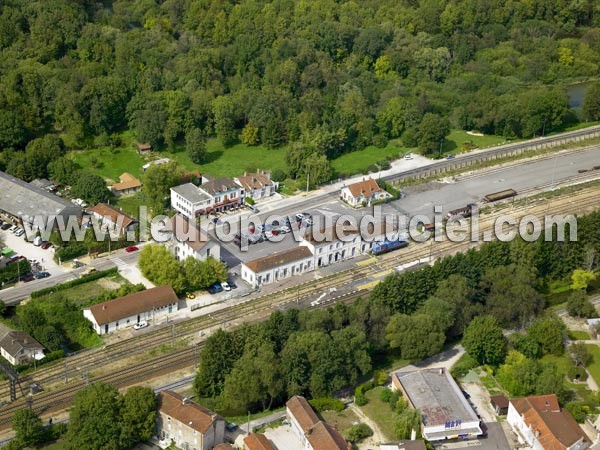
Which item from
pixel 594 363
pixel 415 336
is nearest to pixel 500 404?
pixel 415 336

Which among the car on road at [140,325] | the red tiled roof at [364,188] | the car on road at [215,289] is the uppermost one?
the red tiled roof at [364,188]

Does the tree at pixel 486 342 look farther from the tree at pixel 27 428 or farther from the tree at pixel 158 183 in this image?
the tree at pixel 158 183

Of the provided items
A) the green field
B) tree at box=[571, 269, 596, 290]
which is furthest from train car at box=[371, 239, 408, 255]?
the green field

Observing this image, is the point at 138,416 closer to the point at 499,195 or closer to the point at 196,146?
the point at 196,146

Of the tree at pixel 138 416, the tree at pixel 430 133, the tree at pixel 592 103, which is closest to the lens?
the tree at pixel 138 416

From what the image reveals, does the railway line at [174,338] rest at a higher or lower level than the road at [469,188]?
lower

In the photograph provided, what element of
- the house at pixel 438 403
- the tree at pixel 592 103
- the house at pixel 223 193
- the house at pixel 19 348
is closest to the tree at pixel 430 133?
the tree at pixel 592 103

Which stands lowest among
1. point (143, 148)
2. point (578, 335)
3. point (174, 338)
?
point (578, 335)

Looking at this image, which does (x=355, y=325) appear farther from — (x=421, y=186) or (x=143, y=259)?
(x=421, y=186)
